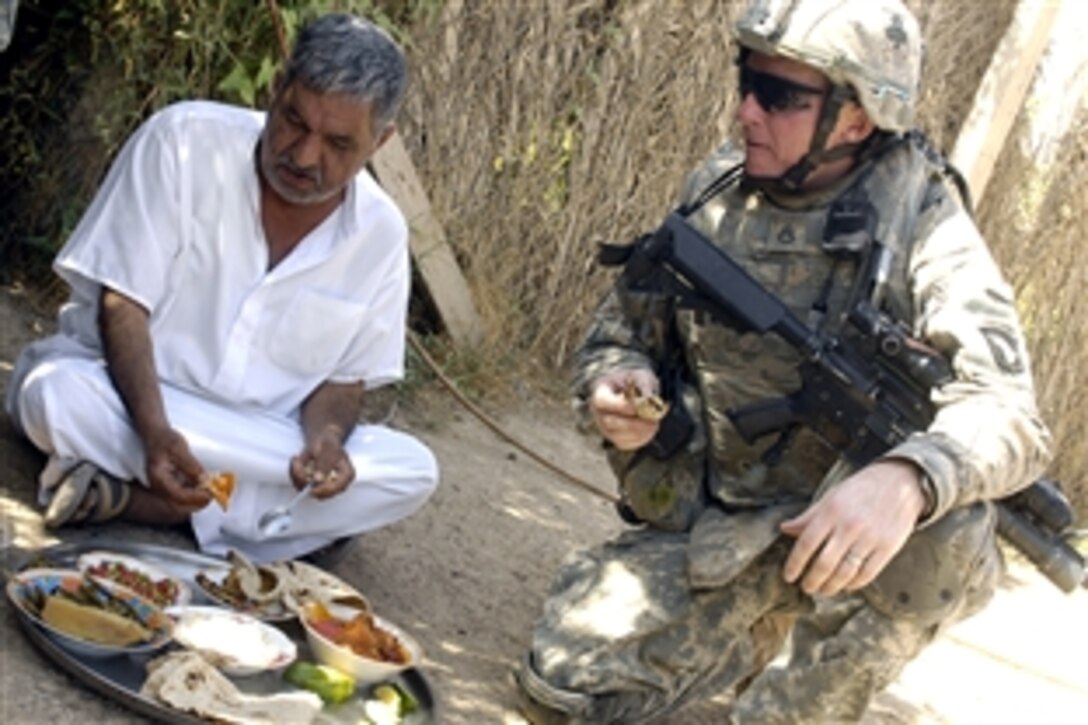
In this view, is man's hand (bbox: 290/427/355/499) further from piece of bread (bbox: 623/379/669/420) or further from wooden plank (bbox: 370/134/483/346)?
wooden plank (bbox: 370/134/483/346)

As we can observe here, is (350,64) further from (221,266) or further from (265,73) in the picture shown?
(265,73)

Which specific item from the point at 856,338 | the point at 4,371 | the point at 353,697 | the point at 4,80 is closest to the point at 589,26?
the point at 4,80

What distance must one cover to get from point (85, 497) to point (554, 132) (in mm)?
3766

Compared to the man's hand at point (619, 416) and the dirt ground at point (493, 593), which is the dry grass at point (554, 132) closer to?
the dirt ground at point (493, 593)

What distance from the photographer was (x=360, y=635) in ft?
13.0

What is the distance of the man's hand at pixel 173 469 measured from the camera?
4.15 metres

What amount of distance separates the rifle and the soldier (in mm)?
84

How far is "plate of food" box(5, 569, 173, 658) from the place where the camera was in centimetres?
359

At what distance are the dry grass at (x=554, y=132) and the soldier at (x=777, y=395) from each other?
8.80ft

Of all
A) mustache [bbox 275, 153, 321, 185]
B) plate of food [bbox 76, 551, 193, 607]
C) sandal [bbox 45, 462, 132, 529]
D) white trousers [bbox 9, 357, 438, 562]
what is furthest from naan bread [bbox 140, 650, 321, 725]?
mustache [bbox 275, 153, 321, 185]

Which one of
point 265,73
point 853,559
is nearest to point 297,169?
point 265,73

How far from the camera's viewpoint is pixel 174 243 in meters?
4.38

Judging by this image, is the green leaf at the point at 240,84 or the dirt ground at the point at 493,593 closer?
the dirt ground at the point at 493,593

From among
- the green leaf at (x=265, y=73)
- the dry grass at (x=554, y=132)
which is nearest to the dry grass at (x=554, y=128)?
the dry grass at (x=554, y=132)
